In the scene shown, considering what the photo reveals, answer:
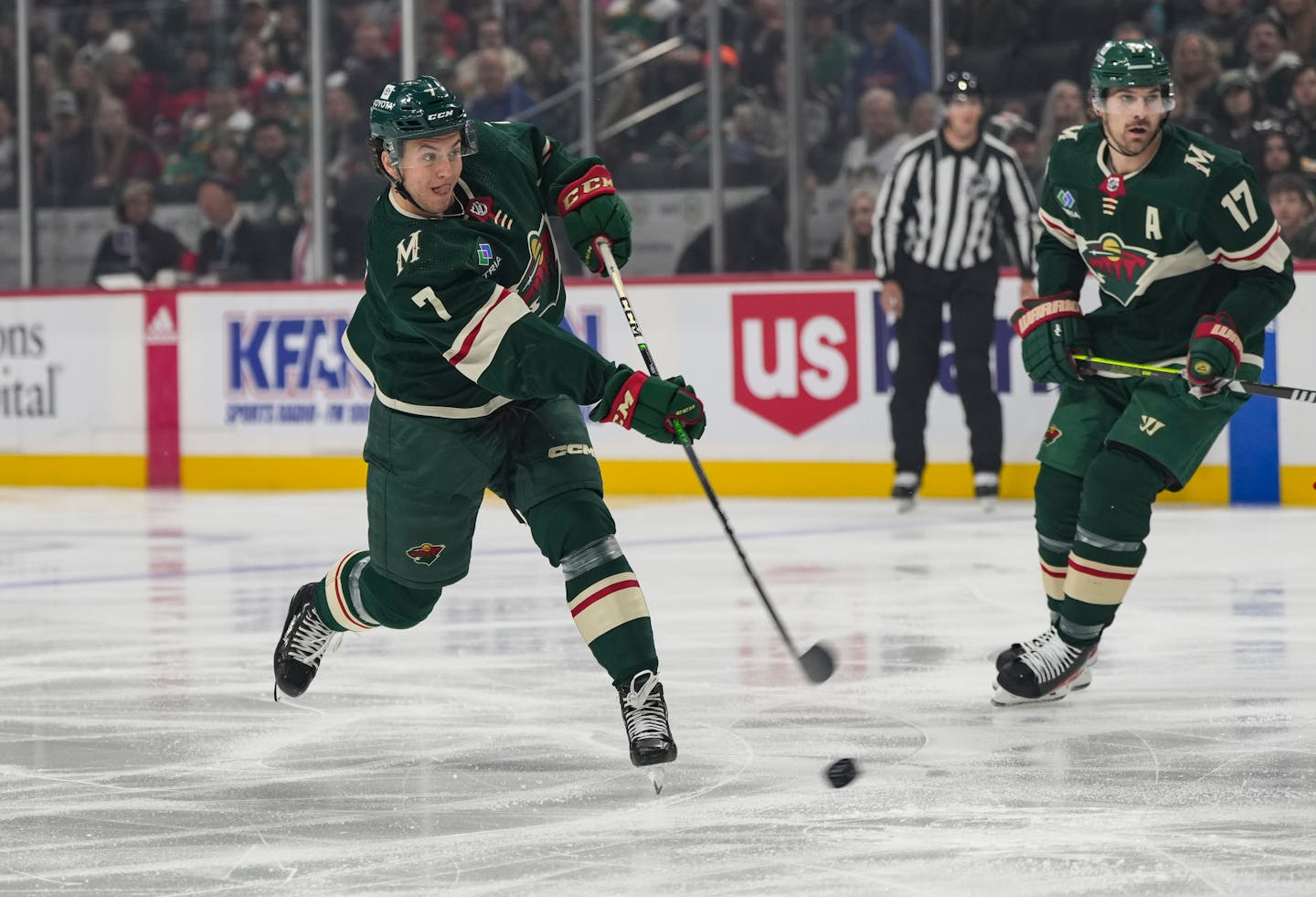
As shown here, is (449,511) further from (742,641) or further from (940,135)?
(940,135)

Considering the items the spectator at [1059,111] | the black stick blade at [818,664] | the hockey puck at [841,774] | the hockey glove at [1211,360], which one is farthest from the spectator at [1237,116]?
the hockey puck at [841,774]

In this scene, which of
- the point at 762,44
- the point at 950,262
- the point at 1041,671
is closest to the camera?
the point at 1041,671

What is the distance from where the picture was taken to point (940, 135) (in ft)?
26.1

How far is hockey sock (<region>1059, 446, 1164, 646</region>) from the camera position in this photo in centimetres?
398

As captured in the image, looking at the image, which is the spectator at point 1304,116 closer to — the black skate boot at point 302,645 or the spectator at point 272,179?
the spectator at point 272,179

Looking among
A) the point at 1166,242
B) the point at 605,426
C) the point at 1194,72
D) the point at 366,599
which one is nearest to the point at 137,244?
the point at 605,426

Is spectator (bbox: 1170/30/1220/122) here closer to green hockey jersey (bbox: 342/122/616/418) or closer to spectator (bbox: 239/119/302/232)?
spectator (bbox: 239/119/302/232)

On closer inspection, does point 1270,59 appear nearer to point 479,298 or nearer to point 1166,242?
point 1166,242

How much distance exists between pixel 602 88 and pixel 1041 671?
556 centimetres

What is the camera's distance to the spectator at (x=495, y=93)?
951 cm

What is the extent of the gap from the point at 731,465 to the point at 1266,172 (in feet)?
7.56

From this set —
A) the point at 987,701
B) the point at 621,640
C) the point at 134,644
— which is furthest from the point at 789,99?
the point at 621,640

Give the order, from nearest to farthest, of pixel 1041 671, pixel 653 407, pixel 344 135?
pixel 653 407 → pixel 1041 671 → pixel 344 135

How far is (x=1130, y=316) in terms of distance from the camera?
412 centimetres
